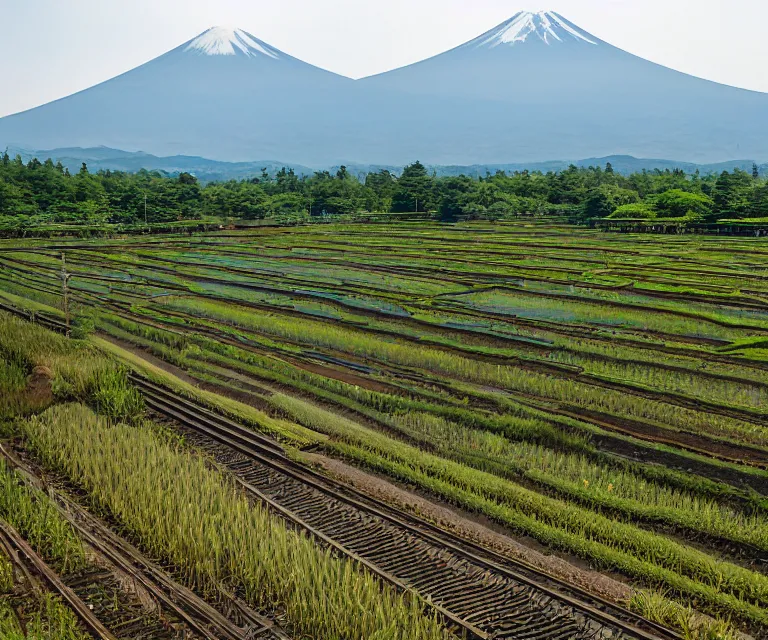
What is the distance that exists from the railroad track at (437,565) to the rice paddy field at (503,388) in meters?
0.45

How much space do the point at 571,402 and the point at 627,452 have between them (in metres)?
2.31

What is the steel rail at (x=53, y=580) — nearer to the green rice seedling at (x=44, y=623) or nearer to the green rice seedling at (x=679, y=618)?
the green rice seedling at (x=44, y=623)

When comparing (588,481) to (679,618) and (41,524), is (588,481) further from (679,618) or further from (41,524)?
(41,524)

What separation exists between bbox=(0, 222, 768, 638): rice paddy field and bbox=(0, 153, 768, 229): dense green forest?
17.8 m

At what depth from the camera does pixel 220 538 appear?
7.81m

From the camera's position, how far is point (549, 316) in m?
21.3

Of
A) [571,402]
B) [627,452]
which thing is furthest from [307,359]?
[627,452]

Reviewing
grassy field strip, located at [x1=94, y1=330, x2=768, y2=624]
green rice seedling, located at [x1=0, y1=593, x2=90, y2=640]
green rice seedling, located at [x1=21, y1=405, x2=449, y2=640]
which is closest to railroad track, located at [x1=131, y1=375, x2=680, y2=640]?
green rice seedling, located at [x1=21, y1=405, x2=449, y2=640]

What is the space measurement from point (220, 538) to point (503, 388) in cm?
799

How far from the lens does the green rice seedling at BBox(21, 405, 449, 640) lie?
6.59 metres

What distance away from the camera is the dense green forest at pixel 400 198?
159ft

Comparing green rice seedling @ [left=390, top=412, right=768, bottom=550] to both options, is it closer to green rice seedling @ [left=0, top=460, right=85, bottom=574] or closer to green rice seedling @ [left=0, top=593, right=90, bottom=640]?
green rice seedling @ [left=0, top=460, right=85, bottom=574]

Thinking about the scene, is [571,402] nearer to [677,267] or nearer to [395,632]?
[395,632]

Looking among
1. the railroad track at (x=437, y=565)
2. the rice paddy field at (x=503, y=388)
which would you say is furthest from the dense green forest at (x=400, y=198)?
the railroad track at (x=437, y=565)
